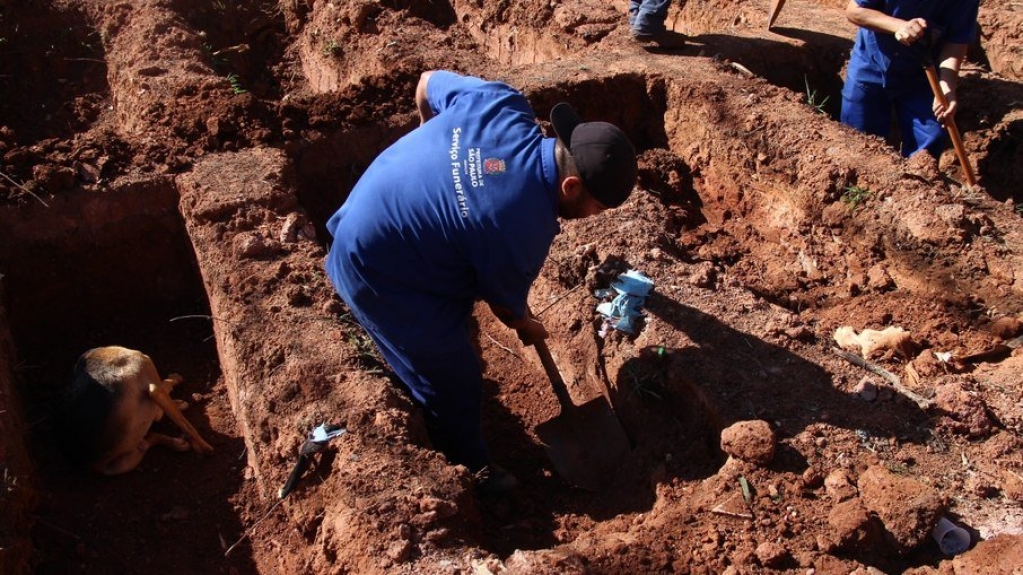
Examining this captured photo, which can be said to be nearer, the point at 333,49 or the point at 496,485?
the point at 496,485

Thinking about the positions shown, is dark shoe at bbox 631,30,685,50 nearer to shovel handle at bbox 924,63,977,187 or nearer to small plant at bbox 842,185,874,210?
shovel handle at bbox 924,63,977,187

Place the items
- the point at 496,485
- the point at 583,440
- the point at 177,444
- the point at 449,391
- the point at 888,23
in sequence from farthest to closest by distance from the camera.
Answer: the point at 888,23 → the point at 177,444 → the point at 583,440 → the point at 496,485 → the point at 449,391

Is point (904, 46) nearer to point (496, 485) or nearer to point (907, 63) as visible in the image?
point (907, 63)

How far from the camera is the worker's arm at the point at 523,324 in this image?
11.3 feet

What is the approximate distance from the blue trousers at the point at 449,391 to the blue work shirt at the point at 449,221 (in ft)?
0.24

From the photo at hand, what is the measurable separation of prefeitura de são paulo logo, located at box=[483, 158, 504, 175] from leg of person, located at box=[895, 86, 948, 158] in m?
3.47

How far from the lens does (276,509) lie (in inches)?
143

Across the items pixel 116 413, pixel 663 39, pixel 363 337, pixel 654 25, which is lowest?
pixel 116 413

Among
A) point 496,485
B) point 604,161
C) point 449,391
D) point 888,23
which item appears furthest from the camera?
point 888,23

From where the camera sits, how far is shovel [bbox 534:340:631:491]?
3906 mm

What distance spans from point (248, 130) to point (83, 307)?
4.55 feet

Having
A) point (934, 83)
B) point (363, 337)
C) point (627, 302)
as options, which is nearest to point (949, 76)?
point (934, 83)

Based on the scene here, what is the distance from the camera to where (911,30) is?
4.86 metres

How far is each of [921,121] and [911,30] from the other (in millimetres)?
815
